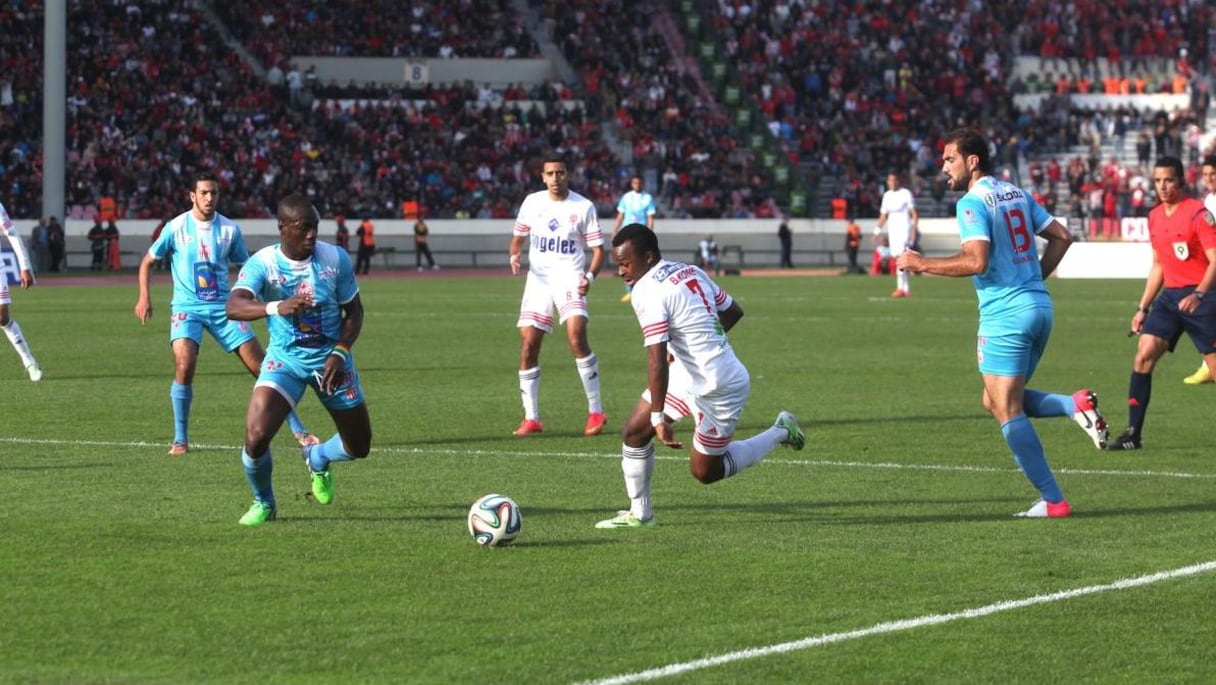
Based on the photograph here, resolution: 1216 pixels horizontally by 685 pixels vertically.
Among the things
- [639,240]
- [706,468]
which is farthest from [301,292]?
[706,468]

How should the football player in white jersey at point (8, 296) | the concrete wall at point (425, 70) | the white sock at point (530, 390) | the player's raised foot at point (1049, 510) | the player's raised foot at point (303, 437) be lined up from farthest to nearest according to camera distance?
1. the concrete wall at point (425, 70)
2. the football player in white jersey at point (8, 296)
3. the white sock at point (530, 390)
4. the player's raised foot at point (303, 437)
5. the player's raised foot at point (1049, 510)

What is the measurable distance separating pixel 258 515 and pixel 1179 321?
7996 millimetres

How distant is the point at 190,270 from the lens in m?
14.7

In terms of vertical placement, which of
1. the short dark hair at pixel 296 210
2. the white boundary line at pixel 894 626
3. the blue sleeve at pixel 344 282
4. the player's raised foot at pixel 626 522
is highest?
the short dark hair at pixel 296 210

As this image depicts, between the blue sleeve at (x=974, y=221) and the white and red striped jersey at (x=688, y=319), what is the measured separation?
1423 mm

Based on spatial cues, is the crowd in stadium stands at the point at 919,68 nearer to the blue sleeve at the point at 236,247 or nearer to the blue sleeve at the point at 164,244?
the blue sleeve at the point at 236,247

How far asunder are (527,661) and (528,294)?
9.17 m

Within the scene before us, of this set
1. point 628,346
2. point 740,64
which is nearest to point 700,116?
point 740,64

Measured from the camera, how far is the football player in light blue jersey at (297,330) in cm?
1048

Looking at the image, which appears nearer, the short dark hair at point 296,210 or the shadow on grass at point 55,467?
the short dark hair at point 296,210

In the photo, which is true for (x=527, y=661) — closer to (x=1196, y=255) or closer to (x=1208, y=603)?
(x=1208, y=603)

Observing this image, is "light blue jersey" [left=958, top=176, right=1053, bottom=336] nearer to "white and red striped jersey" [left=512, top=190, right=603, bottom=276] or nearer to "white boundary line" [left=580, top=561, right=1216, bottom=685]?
"white boundary line" [left=580, top=561, right=1216, bottom=685]

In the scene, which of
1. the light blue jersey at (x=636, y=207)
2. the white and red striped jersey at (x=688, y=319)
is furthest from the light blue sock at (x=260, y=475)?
the light blue jersey at (x=636, y=207)

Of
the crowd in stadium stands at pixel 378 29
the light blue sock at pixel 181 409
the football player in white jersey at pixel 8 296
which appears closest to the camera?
the light blue sock at pixel 181 409
